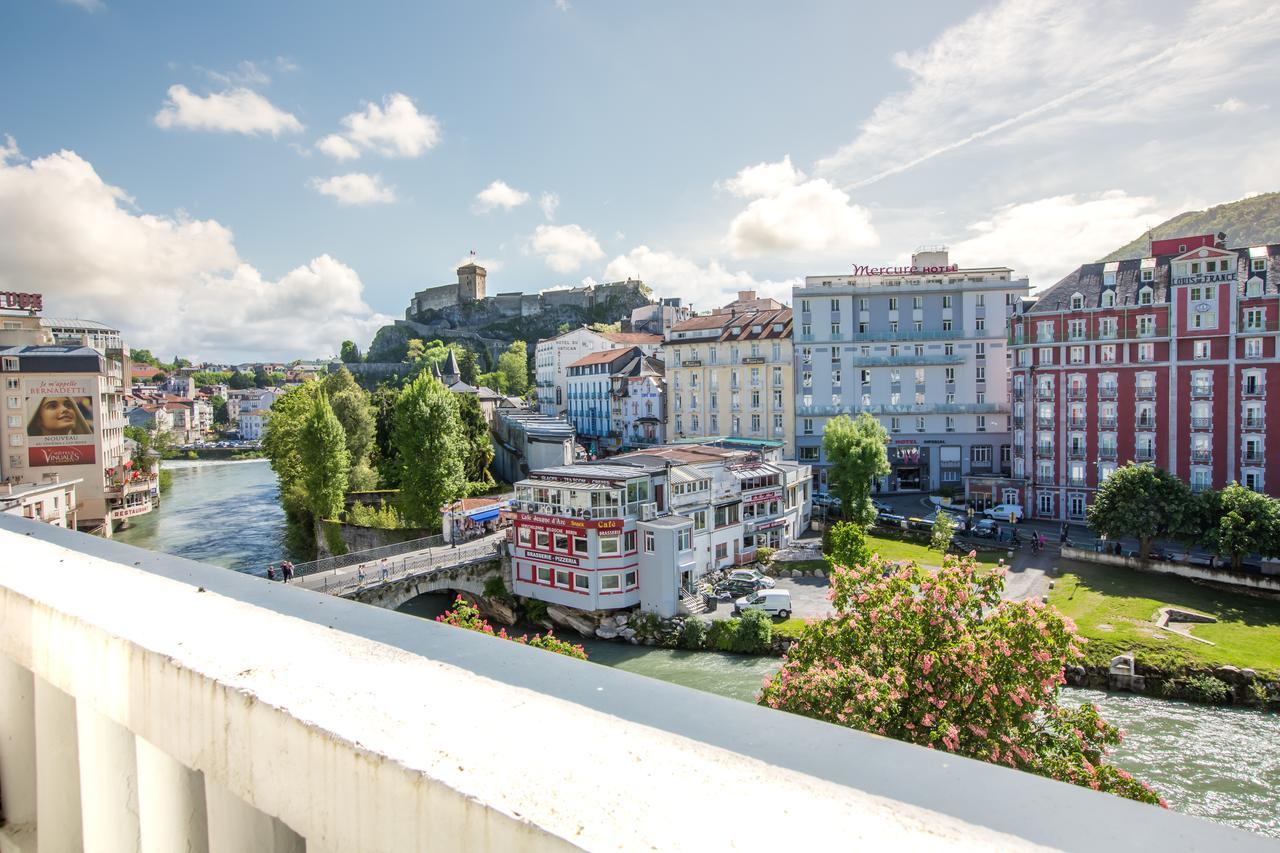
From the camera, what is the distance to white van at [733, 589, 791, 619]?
2280 cm

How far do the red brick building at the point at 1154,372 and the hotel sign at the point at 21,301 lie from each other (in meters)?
61.0

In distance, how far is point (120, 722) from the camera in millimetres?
1735

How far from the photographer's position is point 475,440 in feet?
143

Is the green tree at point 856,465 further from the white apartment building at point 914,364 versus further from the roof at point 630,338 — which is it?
the roof at point 630,338

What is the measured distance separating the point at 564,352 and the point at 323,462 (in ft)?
117

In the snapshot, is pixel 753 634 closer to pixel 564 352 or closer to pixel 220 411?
pixel 564 352

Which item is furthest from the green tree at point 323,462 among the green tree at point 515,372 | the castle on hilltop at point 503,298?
the castle on hilltop at point 503,298

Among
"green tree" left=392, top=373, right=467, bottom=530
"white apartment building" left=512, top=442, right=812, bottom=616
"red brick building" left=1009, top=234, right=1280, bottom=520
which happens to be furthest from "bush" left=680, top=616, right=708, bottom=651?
"red brick building" left=1009, top=234, right=1280, bottom=520

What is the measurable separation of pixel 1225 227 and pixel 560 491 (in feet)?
484

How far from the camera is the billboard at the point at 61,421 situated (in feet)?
126

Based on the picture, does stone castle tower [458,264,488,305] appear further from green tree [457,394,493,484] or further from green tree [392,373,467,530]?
green tree [392,373,467,530]

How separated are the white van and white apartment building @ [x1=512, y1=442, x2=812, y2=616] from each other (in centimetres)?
190

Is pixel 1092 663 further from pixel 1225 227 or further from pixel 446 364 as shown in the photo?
pixel 1225 227

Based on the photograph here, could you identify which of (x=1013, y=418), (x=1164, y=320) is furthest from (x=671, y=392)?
(x=1164, y=320)
